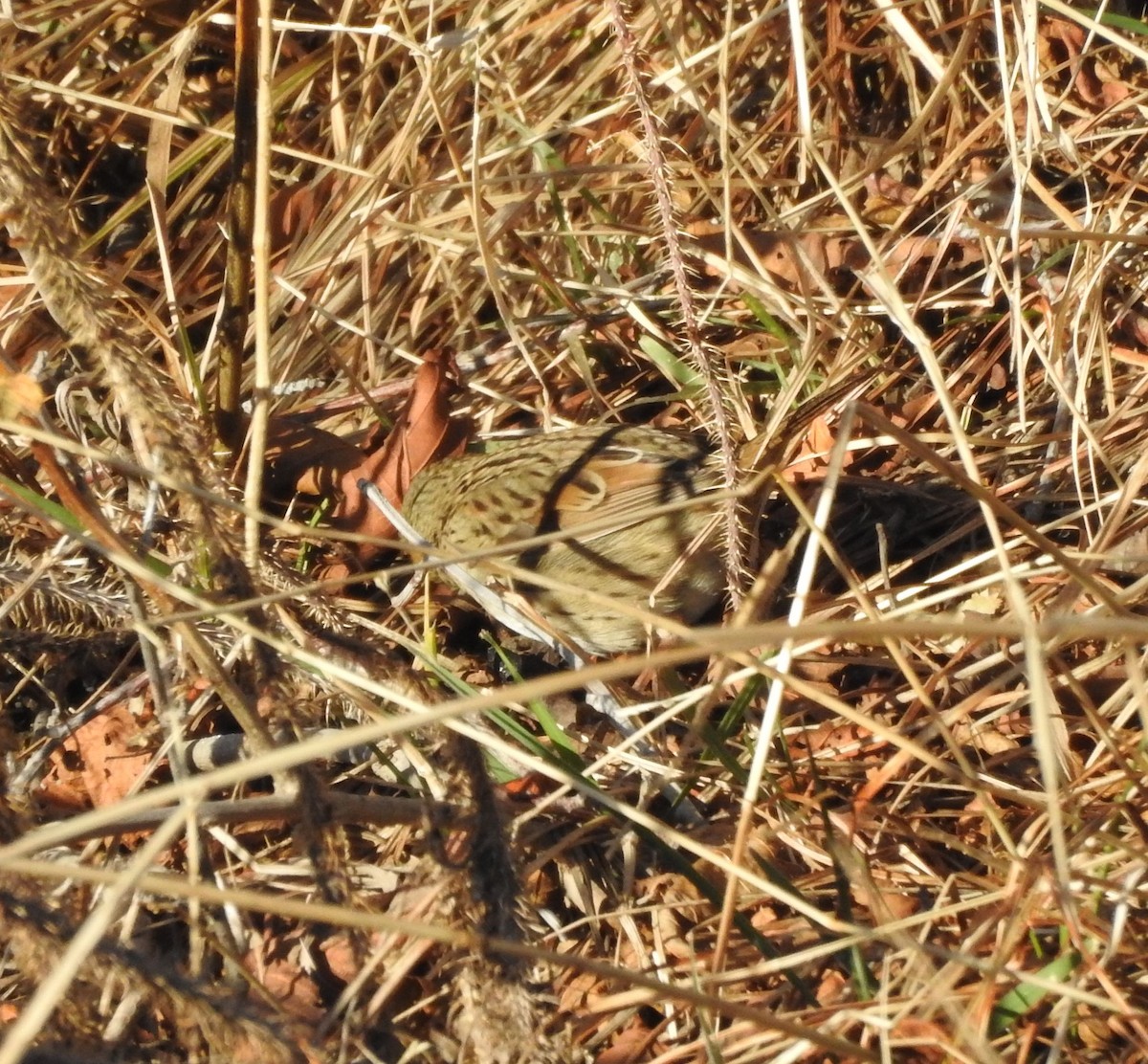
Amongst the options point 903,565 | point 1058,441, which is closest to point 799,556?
point 903,565

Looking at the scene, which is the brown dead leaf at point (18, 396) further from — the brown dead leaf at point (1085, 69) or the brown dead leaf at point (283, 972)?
the brown dead leaf at point (1085, 69)

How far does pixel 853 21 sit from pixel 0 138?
7.71 ft

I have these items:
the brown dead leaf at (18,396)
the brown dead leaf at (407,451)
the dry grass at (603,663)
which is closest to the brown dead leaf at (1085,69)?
the dry grass at (603,663)

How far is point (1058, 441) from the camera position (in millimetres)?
3002

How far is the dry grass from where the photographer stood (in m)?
1.79

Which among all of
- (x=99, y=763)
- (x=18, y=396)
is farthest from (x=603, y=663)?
(x=99, y=763)

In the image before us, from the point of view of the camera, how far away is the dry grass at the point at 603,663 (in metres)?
1.79

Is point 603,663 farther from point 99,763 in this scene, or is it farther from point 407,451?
point 407,451

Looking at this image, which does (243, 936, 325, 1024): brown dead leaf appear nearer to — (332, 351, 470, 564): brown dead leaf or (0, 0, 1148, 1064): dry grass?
(0, 0, 1148, 1064): dry grass

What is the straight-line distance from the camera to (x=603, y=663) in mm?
1690

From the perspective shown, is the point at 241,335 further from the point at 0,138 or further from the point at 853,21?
the point at 853,21

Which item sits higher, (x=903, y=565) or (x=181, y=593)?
(x=181, y=593)

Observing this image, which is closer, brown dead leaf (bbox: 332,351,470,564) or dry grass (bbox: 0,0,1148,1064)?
dry grass (bbox: 0,0,1148,1064)

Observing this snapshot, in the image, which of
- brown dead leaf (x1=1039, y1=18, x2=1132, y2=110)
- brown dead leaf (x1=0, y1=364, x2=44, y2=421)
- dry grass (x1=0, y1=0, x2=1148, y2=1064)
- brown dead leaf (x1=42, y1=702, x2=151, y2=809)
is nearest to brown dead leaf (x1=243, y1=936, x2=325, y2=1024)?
dry grass (x1=0, y1=0, x2=1148, y2=1064)
